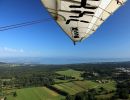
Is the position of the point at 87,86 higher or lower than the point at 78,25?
lower

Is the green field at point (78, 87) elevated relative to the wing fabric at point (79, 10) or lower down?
lower down

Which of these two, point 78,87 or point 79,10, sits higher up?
point 79,10

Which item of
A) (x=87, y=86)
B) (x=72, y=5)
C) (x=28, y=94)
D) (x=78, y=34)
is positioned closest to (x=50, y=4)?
(x=72, y=5)

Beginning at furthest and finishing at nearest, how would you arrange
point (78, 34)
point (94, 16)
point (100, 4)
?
point (78, 34) → point (94, 16) → point (100, 4)

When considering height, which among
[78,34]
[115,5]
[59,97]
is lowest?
[59,97]

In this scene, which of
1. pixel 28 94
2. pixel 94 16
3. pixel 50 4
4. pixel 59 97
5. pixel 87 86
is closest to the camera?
pixel 50 4

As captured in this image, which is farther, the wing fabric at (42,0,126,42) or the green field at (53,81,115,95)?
the green field at (53,81,115,95)

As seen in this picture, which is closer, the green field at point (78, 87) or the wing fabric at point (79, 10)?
the wing fabric at point (79, 10)

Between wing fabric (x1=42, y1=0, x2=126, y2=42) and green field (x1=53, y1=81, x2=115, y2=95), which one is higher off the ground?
wing fabric (x1=42, y1=0, x2=126, y2=42)

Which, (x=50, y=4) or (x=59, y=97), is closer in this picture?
(x=50, y=4)

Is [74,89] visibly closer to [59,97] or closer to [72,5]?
[59,97]

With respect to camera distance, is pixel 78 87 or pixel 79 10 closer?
pixel 79 10
